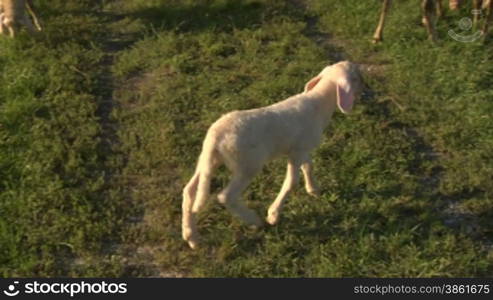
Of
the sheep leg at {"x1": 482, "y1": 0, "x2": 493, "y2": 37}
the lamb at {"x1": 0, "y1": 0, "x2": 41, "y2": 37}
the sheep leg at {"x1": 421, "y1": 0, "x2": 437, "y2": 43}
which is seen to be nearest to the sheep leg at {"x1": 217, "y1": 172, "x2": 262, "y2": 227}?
the sheep leg at {"x1": 421, "y1": 0, "x2": 437, "y2": 43}

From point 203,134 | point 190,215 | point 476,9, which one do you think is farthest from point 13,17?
point 476,9

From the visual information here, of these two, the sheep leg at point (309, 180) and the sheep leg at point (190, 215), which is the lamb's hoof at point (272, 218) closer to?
the sheep leg at point (309, 180)

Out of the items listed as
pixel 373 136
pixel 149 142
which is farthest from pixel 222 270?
pixel 373 136

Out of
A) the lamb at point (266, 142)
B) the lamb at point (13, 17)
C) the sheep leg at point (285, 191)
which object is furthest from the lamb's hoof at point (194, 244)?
the lamb at point (13, 17)

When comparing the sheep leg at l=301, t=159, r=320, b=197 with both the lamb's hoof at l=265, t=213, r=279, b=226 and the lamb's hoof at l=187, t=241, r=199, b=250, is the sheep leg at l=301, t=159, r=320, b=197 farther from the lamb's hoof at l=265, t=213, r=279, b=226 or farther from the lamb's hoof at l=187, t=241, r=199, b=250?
the lamb's hoof at l=187, t=241, r=199, b=250

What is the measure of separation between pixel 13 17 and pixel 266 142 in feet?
14.1

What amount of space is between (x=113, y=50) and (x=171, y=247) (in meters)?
3.48

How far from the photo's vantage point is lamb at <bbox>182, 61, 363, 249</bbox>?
14.9 feet

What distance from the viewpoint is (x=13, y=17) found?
7520 mm

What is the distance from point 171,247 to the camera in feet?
16.3

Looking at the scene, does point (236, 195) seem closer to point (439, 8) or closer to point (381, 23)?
point (381, 23)

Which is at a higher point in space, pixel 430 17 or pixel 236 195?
pixel 430 17

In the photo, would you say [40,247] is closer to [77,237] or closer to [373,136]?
[77,237]

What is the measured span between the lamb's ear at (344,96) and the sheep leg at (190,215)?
4.17 ft
